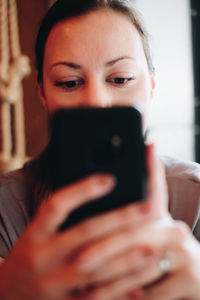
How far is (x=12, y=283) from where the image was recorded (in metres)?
0.39

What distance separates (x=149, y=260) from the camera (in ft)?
1.22

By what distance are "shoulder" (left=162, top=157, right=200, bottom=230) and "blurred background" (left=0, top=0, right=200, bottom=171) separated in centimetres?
79

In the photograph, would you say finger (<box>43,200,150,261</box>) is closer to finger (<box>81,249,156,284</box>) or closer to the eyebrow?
finger (<box>81,249,156,284</box>)

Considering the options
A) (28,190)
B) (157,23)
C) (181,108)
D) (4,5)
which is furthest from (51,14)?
(181,108)

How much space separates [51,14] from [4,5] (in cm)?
63

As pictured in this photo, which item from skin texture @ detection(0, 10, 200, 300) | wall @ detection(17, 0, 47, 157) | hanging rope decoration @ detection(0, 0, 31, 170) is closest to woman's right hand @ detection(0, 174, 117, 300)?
skin texture @ detection(0, 10, 200, 300)

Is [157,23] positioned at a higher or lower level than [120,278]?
higher

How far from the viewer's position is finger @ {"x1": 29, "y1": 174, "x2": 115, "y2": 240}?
0.34 metres

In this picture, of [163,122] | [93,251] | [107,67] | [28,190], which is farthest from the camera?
[163,122]

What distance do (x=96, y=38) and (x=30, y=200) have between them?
0.34 m

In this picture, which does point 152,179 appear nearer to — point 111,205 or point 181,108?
point 111,205

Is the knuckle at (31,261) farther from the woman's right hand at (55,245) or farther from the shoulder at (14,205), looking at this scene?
the shoulder at (14,205)

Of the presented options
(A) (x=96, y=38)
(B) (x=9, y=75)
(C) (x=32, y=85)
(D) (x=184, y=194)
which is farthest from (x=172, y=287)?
(C) (x=32, y=85)

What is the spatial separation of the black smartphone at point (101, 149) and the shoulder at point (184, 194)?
1.16 feet
